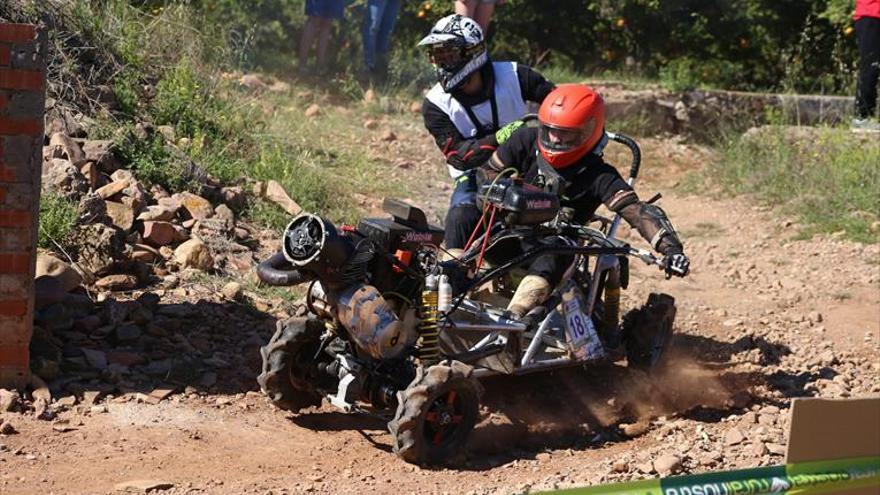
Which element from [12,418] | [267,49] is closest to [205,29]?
[267,49]

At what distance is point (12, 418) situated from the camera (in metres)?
6.69

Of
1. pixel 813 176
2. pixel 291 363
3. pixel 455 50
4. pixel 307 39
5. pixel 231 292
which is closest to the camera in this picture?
pixel 291 363

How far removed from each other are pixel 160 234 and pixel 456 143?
6.64 feet

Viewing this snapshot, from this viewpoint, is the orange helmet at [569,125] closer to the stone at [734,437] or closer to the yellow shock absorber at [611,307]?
the yellow shock absorber at [611,307]

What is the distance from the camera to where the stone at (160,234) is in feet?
28.6

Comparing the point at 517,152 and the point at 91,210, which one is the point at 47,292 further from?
the point at 517,152

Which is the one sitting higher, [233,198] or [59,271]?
[233,198]

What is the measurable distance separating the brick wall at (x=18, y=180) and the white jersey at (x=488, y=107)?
2.93 metres

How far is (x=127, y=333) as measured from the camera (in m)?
7.73

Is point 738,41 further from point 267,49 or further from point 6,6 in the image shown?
point 6,6

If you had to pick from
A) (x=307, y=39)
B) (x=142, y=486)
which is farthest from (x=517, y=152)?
(x=307, y=39)

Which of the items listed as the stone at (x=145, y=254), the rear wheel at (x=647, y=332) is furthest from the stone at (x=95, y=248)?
the rear wheel at (x=647, y=332)

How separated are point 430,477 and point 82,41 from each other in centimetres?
509

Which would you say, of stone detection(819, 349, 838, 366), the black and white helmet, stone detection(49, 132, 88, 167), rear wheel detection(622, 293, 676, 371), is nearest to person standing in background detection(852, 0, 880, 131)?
stone detection(819, 349, 838, 366)
